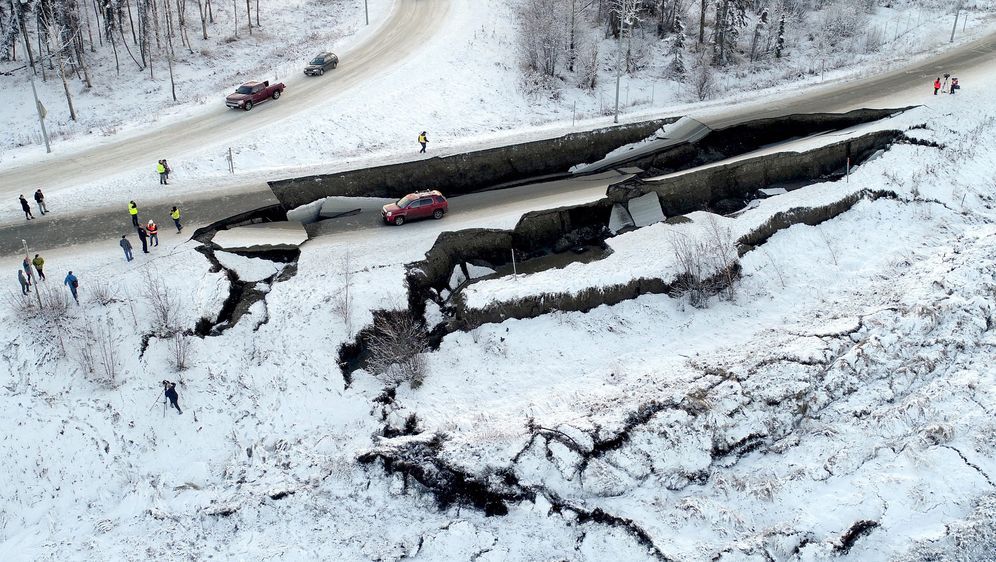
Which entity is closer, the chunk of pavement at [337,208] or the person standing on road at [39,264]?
the person standing on road at [39,264]

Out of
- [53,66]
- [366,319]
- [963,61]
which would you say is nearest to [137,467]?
[366,319]

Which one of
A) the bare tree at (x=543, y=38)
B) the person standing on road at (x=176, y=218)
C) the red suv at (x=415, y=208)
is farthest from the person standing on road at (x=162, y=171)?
the bare tree at (x=543, y=38)

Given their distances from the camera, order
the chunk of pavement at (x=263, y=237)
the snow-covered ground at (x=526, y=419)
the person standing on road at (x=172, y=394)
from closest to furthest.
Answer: the snow-covered ground at (x=526, y=419) → the person standing on road at (x=172, y=394) → the chunk of pavement at (x=263, y=237)

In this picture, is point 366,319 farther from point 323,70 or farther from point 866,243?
point 323,70

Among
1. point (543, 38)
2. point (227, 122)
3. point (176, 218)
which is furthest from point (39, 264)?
point (543, 38)

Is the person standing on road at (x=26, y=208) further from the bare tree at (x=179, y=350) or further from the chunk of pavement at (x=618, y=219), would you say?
the chunk of pavement at (x=618, y=219)

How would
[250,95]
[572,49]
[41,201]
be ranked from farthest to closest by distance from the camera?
1. [572,49]
2. [250,95]
3. [41,201]

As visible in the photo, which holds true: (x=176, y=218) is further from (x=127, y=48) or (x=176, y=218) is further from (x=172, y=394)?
(x=127, y=48)
